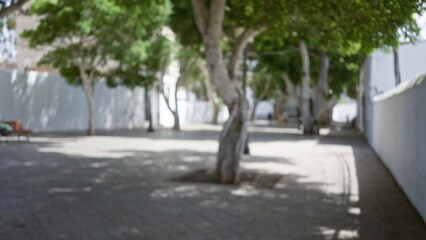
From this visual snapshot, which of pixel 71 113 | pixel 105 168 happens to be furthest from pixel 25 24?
pixel 105 168

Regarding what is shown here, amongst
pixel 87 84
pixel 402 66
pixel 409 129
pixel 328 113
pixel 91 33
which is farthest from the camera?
pixel 328 113

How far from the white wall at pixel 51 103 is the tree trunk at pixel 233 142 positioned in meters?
14.6

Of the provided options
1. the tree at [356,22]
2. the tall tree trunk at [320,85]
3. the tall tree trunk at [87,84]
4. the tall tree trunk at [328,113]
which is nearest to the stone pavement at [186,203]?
the tree at [356,22]

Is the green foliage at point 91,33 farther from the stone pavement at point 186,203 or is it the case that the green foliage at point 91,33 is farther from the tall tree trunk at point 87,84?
the stone pavement at point 186,203

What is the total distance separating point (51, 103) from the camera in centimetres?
2539

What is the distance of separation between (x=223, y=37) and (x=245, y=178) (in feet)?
42.0

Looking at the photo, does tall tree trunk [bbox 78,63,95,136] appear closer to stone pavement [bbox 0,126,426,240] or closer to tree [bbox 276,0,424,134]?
stone pavement [bbox 0,126,426,240]

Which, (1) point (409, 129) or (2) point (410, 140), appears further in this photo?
(1) point (409, 129)

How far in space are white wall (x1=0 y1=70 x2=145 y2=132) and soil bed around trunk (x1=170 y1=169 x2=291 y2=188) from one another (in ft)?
45.0

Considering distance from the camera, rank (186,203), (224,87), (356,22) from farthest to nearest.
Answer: (224,87)
(356,22)
(186,203)

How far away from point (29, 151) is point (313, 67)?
22536 millimetres

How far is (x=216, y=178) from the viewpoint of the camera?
1023cm

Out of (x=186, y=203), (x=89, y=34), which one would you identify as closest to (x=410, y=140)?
(x=186, y=203)

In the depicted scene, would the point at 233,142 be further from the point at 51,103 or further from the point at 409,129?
the point at 51,103
